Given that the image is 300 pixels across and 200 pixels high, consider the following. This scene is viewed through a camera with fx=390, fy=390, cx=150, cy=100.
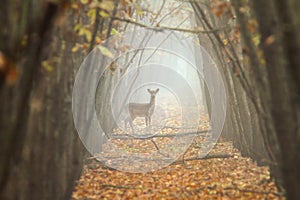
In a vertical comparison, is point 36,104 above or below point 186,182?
above

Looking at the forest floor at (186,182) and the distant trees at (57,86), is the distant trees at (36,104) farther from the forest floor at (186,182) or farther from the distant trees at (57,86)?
the forest floor at (186,182)

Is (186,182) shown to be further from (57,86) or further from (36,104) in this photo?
(36,104)

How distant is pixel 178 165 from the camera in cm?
978

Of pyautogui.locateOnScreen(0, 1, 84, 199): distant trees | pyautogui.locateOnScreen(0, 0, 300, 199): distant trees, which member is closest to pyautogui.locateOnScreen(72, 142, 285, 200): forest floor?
pyautogui.locateOnScreen(0, 0, 300, 199): distant trees

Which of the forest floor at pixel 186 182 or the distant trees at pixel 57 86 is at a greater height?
the distant trees at pixel 57 86

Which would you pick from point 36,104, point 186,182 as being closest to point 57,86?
point 36,104

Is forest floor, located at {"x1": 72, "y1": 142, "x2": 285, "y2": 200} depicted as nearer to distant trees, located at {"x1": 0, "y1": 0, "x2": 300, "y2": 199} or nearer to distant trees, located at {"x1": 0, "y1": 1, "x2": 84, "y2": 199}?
distant trees, located at {"x1": 0, "y1": 0, "x2": 300, "y2": 199}

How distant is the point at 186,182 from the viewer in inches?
317

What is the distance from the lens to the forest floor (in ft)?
23.1

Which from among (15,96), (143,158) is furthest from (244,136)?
(15,96)

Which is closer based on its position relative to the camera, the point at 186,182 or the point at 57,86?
the point at 57,86

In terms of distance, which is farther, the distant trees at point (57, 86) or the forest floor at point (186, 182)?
the forest floor at point (186, 182)

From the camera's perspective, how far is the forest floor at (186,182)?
7.05m

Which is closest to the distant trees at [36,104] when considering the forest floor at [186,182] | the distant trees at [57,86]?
the distant trees at [57,86]
